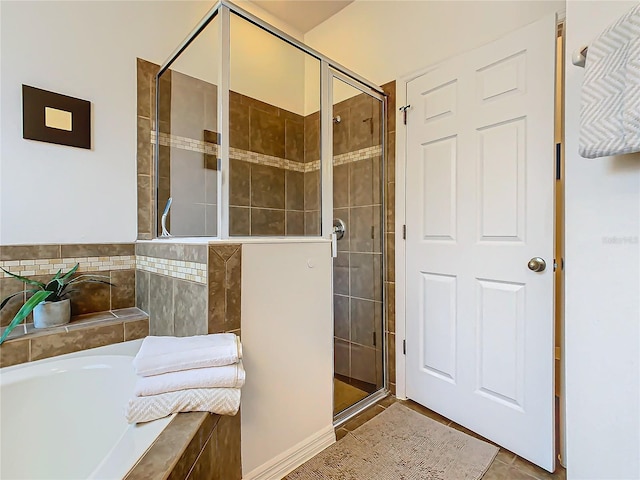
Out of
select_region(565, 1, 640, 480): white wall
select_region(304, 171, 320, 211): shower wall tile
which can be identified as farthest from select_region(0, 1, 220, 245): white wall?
select_region(565, 1, 640, 480): white wall

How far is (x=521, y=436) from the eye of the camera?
146 centimetres

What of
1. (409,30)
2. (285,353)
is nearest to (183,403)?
(285,353)

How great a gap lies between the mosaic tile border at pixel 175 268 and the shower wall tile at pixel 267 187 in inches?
28.3

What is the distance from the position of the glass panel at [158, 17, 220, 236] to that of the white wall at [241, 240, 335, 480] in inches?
16.1

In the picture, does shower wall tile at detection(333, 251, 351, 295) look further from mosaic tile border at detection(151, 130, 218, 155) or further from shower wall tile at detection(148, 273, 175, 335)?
mosaic tile border at detection(151, 130, 218, 155)

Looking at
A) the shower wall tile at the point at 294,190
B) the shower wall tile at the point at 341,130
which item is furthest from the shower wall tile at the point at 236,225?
the shower wall tile at the point at 341,130

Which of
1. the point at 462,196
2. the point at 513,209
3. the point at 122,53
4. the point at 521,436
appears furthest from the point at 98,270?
the point at 521,436

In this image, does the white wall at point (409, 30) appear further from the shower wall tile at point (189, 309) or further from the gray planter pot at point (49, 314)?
the gray planter pot at point (49, 314)

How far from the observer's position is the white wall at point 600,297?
873 millimetres

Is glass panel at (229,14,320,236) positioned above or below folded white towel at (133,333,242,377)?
above

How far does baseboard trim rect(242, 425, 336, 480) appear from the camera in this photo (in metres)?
1.32

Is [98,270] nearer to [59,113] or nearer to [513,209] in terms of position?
[59,113]

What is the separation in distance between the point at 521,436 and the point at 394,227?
1.24 m

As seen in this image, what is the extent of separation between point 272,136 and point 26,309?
5.83ft
